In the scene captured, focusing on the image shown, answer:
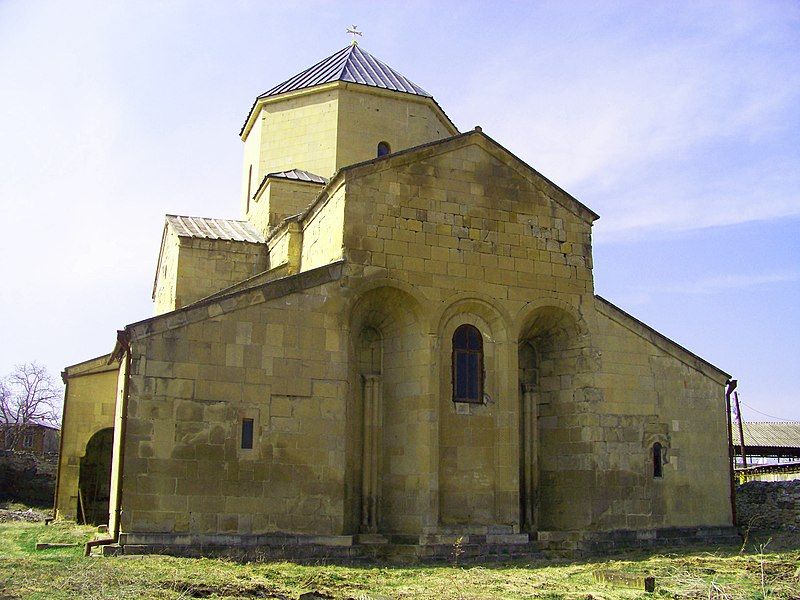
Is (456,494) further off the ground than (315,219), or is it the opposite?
(315,219)

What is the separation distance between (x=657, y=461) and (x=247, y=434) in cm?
716

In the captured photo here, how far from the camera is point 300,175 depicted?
702 inches

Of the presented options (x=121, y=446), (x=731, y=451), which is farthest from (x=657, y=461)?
(x=121, y=446)

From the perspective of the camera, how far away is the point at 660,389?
578 inches

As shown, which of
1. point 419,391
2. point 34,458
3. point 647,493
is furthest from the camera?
point 34,458

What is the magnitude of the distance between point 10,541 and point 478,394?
305 inches

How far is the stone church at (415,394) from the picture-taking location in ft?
37.2

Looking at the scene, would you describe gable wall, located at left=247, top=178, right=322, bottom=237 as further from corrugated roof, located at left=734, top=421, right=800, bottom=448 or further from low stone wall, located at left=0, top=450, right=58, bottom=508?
corrugated roof, located at left=734, top=421, right=800, bottom=448

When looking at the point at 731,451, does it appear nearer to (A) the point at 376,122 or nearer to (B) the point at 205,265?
(A) the point at 376,122

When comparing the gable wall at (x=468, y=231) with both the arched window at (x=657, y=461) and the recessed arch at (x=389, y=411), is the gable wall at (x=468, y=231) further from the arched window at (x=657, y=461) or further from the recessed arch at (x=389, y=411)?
Answer: the arched window at (x=657, y=461)

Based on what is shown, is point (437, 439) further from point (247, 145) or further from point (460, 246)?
point (247, 145)

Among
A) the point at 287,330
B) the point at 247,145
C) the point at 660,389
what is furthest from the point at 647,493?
the point at 247,145

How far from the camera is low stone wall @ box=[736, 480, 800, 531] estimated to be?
1548cm

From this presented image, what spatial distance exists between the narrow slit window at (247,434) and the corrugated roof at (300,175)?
7.20 meters
